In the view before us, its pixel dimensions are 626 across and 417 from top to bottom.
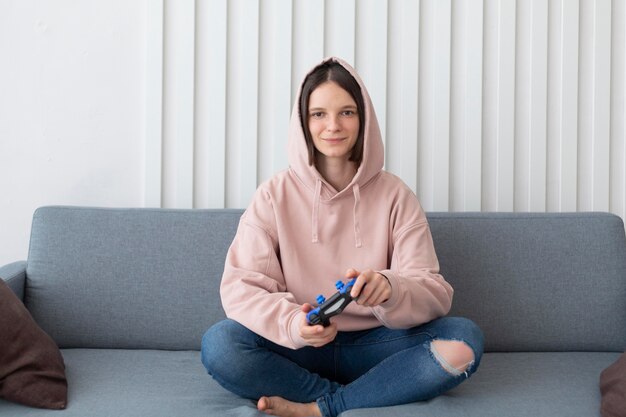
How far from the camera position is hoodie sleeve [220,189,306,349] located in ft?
5.20

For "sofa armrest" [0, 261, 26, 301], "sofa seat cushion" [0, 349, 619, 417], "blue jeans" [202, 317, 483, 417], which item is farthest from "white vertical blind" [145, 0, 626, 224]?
"blue jeans" [202, 317, 483, 417]

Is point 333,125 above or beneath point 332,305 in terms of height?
above

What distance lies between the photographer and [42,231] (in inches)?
78.7

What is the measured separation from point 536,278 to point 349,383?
24.6 inches

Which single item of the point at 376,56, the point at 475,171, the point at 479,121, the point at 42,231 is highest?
the point at 376,56

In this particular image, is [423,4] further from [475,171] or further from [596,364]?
[596,364]

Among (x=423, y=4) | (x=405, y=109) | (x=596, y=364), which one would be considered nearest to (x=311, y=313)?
(x=596, y=364)

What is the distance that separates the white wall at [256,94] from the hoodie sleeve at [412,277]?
530 mm

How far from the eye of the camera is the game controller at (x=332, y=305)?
1.42m

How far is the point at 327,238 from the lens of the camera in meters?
1.81

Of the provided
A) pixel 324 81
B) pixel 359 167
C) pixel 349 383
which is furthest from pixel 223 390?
pixel 324 81

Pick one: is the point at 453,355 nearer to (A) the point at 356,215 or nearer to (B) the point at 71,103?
(A) the point at 356,215

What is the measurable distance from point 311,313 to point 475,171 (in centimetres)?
105

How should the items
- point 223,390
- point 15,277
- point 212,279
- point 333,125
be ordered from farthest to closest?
point 212,279, point 15,277, point 333,125, point 223,390
